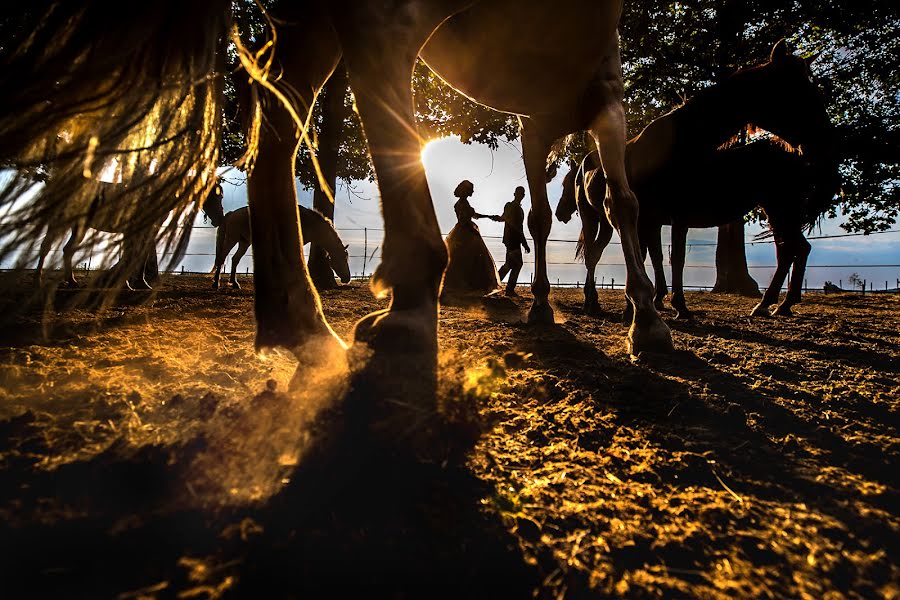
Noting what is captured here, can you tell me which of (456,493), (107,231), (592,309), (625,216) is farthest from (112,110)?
(592,309)

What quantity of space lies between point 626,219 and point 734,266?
12428 millimetres

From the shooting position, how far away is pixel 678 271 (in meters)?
5.22

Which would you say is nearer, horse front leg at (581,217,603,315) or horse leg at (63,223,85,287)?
horse leg at (63,223,85,287)

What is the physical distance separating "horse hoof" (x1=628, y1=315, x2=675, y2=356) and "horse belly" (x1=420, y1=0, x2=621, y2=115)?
5.19 feet

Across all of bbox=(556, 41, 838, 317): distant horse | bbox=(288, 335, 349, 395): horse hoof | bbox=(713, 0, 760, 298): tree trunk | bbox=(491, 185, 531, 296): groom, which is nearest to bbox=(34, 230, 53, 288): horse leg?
bbox=(288, 335, 349, 395): horse hoof

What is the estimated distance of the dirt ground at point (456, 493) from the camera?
0.63m

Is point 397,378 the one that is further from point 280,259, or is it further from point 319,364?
point 280,259

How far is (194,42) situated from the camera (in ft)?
3.84

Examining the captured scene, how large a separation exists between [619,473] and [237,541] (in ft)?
2.50

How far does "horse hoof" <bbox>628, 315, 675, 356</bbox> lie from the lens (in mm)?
2338

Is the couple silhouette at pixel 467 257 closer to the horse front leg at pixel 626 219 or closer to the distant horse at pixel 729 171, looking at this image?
the distant horse at pixel 729 171

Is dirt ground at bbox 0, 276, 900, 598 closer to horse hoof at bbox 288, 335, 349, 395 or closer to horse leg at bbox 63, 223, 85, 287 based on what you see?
horse hoof at bbox 288, 335, 349, 395

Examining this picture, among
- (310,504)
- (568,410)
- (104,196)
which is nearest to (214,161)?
(104,196)

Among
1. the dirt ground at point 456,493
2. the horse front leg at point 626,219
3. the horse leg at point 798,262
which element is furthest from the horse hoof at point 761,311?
the dirt ground at point 456,493
